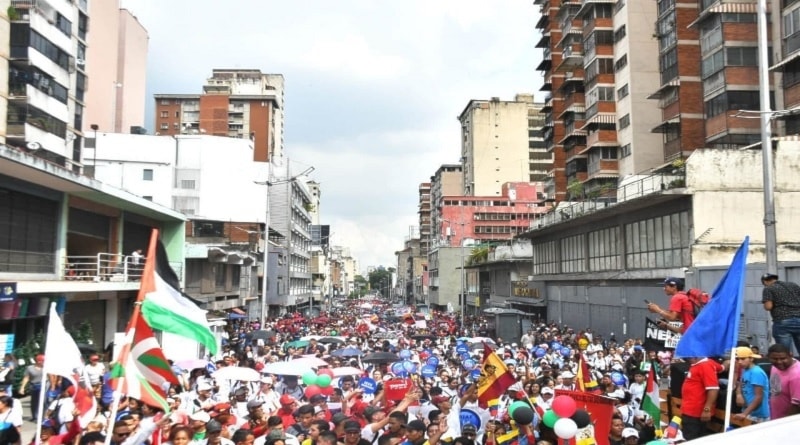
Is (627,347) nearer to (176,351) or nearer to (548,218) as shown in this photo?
(176,351)

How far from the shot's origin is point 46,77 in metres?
40.3

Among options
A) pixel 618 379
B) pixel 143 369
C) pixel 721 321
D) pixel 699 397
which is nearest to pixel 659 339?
pixel 618 379

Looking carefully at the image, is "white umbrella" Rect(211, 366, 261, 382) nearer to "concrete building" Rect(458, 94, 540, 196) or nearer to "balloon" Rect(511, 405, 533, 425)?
"balloon" Rect(511, 405, 533, 425)

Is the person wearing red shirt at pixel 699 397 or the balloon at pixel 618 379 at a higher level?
the person wearing red shirt at pixel 699 397

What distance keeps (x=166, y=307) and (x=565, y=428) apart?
468 centimetres

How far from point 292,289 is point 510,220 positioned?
41.1 m

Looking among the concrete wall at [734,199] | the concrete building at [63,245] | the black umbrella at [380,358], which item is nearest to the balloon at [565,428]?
the black umbrella at [380,358]

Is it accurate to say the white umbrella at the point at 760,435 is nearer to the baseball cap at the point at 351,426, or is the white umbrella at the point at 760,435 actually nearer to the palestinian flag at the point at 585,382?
the baseball cap at the point at 351,426

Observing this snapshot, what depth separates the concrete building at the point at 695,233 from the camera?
25578 millimetres

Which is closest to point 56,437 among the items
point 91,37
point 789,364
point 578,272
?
point 789,364

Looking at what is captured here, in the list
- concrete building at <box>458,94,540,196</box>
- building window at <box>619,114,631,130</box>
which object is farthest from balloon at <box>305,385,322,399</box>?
concrete building at <box>458,94,540,196</box>

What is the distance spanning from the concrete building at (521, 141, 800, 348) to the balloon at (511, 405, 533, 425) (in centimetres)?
1479

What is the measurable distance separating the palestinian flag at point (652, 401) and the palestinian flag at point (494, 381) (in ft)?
6.61

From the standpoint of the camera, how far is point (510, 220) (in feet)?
331
